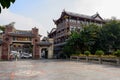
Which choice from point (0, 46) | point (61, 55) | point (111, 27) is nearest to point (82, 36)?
point (111, 27)

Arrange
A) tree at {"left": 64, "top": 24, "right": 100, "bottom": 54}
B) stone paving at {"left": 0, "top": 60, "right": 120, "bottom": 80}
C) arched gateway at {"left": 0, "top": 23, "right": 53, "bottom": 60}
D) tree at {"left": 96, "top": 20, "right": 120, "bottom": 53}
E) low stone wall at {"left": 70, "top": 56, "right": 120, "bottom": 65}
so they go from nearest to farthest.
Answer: stone paving at {"left": 0, "top": 60, "right": 120, "bottom": 80}, low stone wall at {"left": 70, "top": 56, "right": 120, "bottom": 65}, tree at {"left": 64, "top": 24, "right": 100, "bottom": 54}, tree at {"left": 96, "top": 20, "right": 120, "bottom": 53}, arched gateway at {"left": 0, "top": 23, "right": 53, "bottom": 60}

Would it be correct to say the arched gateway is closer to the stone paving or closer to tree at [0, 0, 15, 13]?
the stone paving

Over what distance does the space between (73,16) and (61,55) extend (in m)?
10.8

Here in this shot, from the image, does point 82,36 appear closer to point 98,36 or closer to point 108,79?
point 98,36

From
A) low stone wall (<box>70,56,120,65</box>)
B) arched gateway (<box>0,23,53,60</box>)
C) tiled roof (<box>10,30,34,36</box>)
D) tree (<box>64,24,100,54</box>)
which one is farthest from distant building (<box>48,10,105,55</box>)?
low stone wall (<box>70,56,120,65</box>)

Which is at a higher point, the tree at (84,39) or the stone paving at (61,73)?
the tree at (84,39)

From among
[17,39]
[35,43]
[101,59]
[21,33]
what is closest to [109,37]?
[101,59]

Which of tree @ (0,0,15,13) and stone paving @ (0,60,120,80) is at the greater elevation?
tree @ (0,0,15,13)

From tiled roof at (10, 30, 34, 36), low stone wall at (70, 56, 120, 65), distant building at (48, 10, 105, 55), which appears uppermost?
distant building at (48, 10, 105, 55)

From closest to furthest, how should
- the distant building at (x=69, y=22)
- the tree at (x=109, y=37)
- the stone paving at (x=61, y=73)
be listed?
the stone paving at (x=61, y=73), the tree at (x=109, y=37), the distant building at (x=69, y=22)

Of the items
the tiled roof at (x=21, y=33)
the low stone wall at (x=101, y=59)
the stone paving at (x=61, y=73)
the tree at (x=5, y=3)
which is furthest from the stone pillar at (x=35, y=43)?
the tree at (x=5, y=3)

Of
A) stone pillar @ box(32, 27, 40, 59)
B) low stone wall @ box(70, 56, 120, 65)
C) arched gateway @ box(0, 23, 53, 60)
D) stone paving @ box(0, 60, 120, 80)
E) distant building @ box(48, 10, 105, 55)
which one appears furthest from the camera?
distant building @ box(48, 10, 105, 55)

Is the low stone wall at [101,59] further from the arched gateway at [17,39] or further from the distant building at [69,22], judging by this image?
the distant building at [69,22]

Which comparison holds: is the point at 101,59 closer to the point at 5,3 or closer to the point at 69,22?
the point at 69,22
